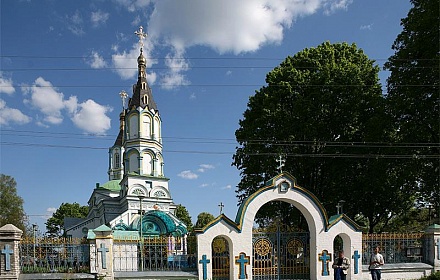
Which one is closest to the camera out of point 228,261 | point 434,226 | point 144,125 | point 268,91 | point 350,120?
point 228,261

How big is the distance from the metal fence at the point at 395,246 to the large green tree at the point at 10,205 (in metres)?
33.3

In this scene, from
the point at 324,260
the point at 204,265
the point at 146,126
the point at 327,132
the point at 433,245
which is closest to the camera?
the point at 204,265

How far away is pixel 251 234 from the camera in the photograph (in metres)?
13.5

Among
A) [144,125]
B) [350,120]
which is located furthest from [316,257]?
Result: [144,125]

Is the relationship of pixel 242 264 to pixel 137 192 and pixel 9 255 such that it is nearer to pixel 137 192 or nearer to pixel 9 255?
pixel 9 255

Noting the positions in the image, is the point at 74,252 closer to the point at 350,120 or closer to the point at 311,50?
the point at 350,120

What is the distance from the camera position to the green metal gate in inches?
545

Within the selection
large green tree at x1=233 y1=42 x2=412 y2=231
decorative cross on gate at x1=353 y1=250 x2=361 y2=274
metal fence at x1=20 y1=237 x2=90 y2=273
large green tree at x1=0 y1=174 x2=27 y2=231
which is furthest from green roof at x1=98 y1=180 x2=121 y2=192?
decorative cross on gate at x1=353 y1=250 x2=361 y2=274

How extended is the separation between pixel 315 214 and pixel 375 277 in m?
2.74

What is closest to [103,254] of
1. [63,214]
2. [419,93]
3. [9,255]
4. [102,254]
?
[102,254]

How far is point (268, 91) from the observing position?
806 inches

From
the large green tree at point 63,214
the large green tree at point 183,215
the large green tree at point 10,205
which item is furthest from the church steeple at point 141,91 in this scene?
the large green tree at point 63,214

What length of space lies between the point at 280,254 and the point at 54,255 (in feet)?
24.8

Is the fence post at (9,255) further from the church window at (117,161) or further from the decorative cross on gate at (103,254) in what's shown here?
the church window at (117,161)
